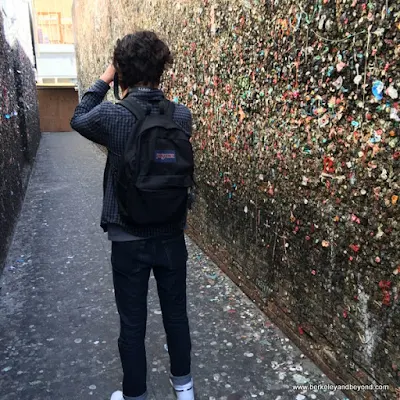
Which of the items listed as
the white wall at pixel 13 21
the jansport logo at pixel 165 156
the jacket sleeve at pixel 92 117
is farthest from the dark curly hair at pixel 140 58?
the white wall at pixel 13 21

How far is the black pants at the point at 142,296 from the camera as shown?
195 centimetres

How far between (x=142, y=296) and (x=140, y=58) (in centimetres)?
111

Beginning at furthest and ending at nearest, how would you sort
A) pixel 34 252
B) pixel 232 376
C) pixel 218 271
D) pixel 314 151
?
pixel 34 252
pixel 218 271
pixel 232 376
pixel 314 151

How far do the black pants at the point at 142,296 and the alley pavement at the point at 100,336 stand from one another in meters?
0.33

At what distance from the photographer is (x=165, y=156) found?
1.82 m

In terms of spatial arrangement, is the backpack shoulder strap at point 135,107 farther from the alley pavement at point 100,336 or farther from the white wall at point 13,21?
the white wall at point 13,21

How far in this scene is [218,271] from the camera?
155 inches

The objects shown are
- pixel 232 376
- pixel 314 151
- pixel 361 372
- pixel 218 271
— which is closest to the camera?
pixel 361 372

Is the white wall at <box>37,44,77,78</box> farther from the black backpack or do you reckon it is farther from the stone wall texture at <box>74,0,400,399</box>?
the black backpack

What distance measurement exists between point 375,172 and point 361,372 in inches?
41.0

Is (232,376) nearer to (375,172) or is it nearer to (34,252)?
(375,172)

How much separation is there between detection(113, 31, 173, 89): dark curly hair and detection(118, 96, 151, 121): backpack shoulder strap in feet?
0.29

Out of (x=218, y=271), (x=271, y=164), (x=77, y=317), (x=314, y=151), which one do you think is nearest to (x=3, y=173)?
(x=77, y=317)

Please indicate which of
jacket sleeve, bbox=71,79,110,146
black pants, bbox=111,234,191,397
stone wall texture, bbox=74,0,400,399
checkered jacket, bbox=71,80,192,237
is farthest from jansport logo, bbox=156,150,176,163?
stone wall texture, bbox=74,0,400,399
